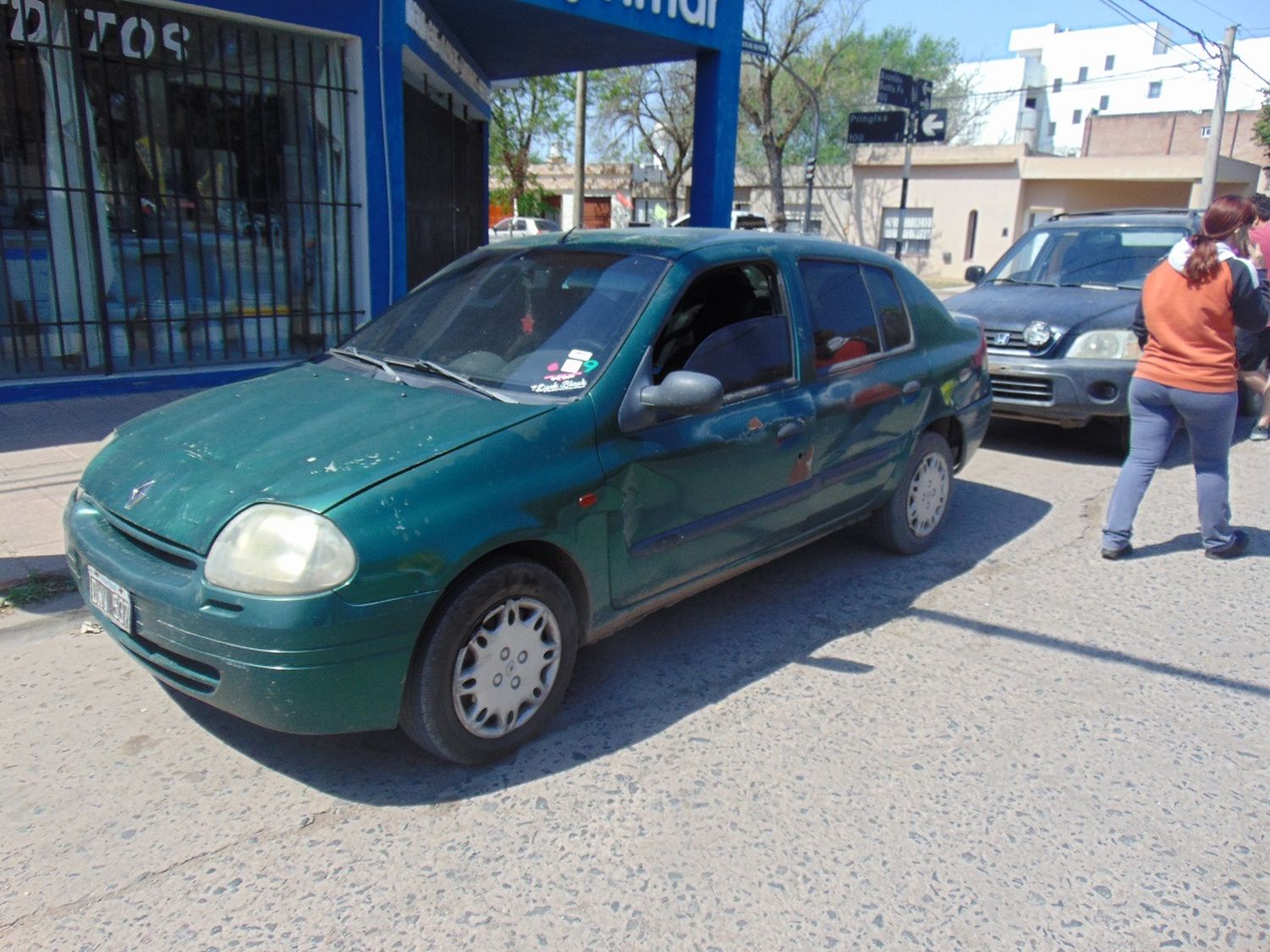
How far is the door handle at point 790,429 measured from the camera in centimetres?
404

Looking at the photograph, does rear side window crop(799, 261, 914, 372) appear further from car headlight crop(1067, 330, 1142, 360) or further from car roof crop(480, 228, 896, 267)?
car headlight crop(1067, 330, 1142, 360)

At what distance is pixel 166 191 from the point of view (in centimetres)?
795

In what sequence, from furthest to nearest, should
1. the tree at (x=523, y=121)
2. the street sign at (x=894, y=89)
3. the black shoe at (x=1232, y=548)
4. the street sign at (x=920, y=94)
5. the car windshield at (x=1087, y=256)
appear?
the tree at (x=523, y=121) < the street sign at (x=920, y=94) < the street sign at (x=894, y=89) < the car windshield at (x=1087, y=256) < the black shoe at (x=1232, y=548)

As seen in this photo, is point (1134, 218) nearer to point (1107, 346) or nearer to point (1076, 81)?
point (1107, 346)

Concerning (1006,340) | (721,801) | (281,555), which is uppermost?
(1006,340)

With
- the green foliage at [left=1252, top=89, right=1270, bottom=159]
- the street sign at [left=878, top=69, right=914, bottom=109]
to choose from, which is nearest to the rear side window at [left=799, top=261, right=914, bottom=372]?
the street sign at [left=878, top=69, right=914, bottom=109]

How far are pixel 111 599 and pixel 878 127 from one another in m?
12.6

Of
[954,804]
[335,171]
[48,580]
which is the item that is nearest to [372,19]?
[335,171]

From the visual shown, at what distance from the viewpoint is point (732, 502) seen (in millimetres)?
3908

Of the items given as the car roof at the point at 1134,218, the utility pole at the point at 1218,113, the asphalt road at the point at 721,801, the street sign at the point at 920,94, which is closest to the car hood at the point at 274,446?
the asphalt road at the point at 721,801

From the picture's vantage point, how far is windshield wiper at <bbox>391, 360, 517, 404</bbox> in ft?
11.3

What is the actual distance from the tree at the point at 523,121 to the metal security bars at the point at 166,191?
802 inches

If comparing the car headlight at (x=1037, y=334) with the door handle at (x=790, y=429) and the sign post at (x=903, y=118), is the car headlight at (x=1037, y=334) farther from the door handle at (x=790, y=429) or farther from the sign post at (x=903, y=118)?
the sign post at (x=903, y=118)

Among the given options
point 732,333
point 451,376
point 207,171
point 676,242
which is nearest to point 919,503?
point 732,333
